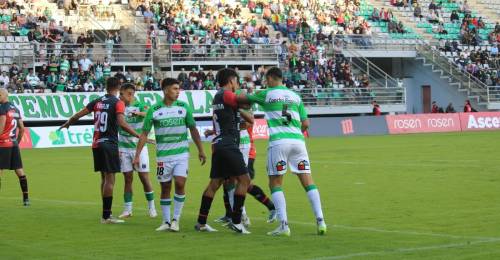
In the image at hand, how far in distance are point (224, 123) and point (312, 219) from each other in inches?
97.3

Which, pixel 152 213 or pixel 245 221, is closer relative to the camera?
pixel 245 221

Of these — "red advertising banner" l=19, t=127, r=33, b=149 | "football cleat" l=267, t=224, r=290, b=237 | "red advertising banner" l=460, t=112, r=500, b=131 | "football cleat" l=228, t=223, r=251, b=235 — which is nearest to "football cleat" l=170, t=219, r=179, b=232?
"football cleat" l=228, t=223, r=251, b=235

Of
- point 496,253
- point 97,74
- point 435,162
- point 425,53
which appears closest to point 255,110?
point 97,74

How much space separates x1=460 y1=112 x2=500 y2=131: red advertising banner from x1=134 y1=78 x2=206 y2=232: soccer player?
41.5m

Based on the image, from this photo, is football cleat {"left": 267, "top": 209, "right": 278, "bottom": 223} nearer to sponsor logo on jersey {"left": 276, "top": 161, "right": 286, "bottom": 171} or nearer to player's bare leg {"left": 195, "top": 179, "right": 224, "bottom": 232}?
player's bare leg {"left": 195, "top": 179, "right": 224, "bottom": 232}

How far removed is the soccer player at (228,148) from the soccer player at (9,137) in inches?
228

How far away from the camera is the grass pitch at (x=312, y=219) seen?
37.8 ft

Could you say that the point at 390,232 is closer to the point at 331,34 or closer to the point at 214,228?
the point at 214,228

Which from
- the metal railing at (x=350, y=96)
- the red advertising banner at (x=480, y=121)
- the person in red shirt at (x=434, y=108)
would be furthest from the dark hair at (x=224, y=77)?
the person in red shirt at (x=434, y=108)

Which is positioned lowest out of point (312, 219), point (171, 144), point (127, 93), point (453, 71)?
point (453, 71)

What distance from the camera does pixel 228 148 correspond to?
13117 millimetres

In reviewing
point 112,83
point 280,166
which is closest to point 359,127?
point 112,83

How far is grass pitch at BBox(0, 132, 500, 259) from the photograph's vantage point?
453 inches

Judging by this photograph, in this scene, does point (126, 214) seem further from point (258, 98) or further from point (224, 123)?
point (258, 98)
